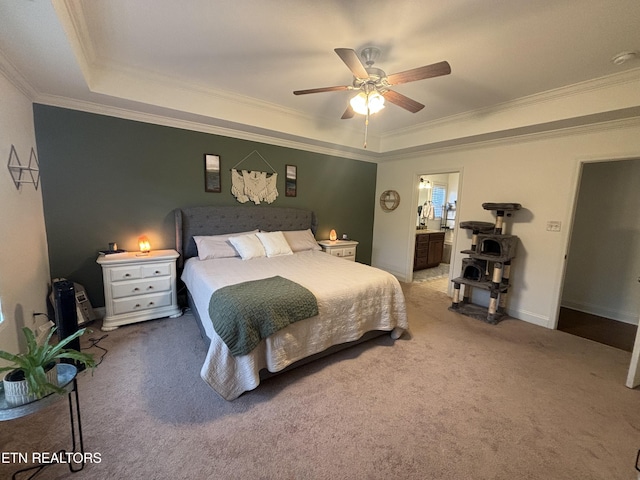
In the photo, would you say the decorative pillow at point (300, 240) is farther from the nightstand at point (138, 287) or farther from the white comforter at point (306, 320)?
the nightstand at point (138, 287)

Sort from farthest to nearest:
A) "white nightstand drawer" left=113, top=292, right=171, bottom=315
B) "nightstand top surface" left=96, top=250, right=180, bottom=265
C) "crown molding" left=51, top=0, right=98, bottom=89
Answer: "white nightstand drawer" left=113, top=292, right=171, bottom=315
"nightstand top surface" left=96, top=250, right=180, bottom=265
"crown molding" left=51, top=0, right=98, bottom=89

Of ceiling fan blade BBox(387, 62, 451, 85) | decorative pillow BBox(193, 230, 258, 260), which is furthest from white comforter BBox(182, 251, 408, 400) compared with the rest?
ceiling fan blade BBox(387, 62, 451, 85)

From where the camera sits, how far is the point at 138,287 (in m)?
3.04

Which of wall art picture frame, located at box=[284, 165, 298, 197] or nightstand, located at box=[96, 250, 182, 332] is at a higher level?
wall art picture frame, located at box=[284, 165, 298, 197]

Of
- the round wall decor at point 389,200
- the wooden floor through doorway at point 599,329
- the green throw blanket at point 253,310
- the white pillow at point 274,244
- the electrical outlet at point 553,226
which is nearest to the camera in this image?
the green throw blanket at point 253,310

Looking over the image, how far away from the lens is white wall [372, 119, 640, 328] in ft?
9.92

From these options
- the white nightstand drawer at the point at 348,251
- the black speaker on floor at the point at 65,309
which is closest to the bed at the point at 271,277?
the white nightstand drawer at the point at 348,251

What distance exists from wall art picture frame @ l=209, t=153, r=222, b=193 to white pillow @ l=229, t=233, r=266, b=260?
808 millimetres

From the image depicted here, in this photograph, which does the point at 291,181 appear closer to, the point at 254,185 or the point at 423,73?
the point at 254,185

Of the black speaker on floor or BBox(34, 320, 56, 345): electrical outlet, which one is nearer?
the black speaker on floor

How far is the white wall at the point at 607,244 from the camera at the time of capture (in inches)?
142

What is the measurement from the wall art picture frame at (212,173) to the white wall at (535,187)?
11.5 feet

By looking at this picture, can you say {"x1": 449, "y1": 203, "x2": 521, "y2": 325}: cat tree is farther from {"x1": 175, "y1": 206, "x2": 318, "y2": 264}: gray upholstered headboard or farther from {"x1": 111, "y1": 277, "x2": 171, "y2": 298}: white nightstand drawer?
{"x1": 111, "y1": 277, "x2": 171, "y2": 298}: white nightstand drawer

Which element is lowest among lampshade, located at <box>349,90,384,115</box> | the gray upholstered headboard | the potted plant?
the potted plant
